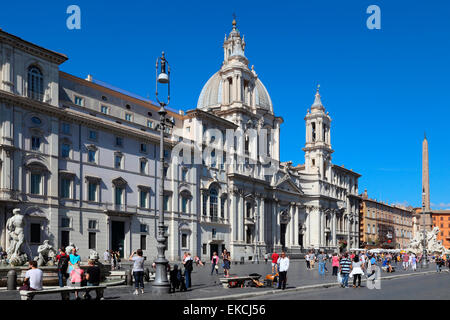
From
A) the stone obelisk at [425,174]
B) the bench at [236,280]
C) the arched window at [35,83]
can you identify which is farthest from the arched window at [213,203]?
the bench at [236,280]

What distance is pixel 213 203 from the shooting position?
57469 millimetres

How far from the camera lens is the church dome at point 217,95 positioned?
229ft

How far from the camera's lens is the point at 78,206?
Result: 139ft

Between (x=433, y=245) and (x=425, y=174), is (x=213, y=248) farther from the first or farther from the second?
(x=433, y=245)

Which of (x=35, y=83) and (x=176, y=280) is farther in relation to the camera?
(x=35, y=83)

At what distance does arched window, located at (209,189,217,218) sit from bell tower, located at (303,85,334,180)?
3097cm

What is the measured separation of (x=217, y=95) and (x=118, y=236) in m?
29.9

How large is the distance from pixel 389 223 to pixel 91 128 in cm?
9325

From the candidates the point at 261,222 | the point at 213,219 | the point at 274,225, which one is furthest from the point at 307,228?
the point at 213,219

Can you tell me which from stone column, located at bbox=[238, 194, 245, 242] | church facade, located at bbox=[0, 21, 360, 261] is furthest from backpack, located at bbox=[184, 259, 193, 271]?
stone column, located at bbox=[238, 194, 245, 242]

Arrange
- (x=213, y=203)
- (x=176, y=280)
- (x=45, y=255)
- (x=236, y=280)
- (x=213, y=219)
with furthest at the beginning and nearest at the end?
(x=213, y=203) → (x=213, y=219) → (x=45, y=255) → (x=236, y=280) → (x=176, y=280)

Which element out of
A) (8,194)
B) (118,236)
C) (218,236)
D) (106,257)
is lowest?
(106,257)
